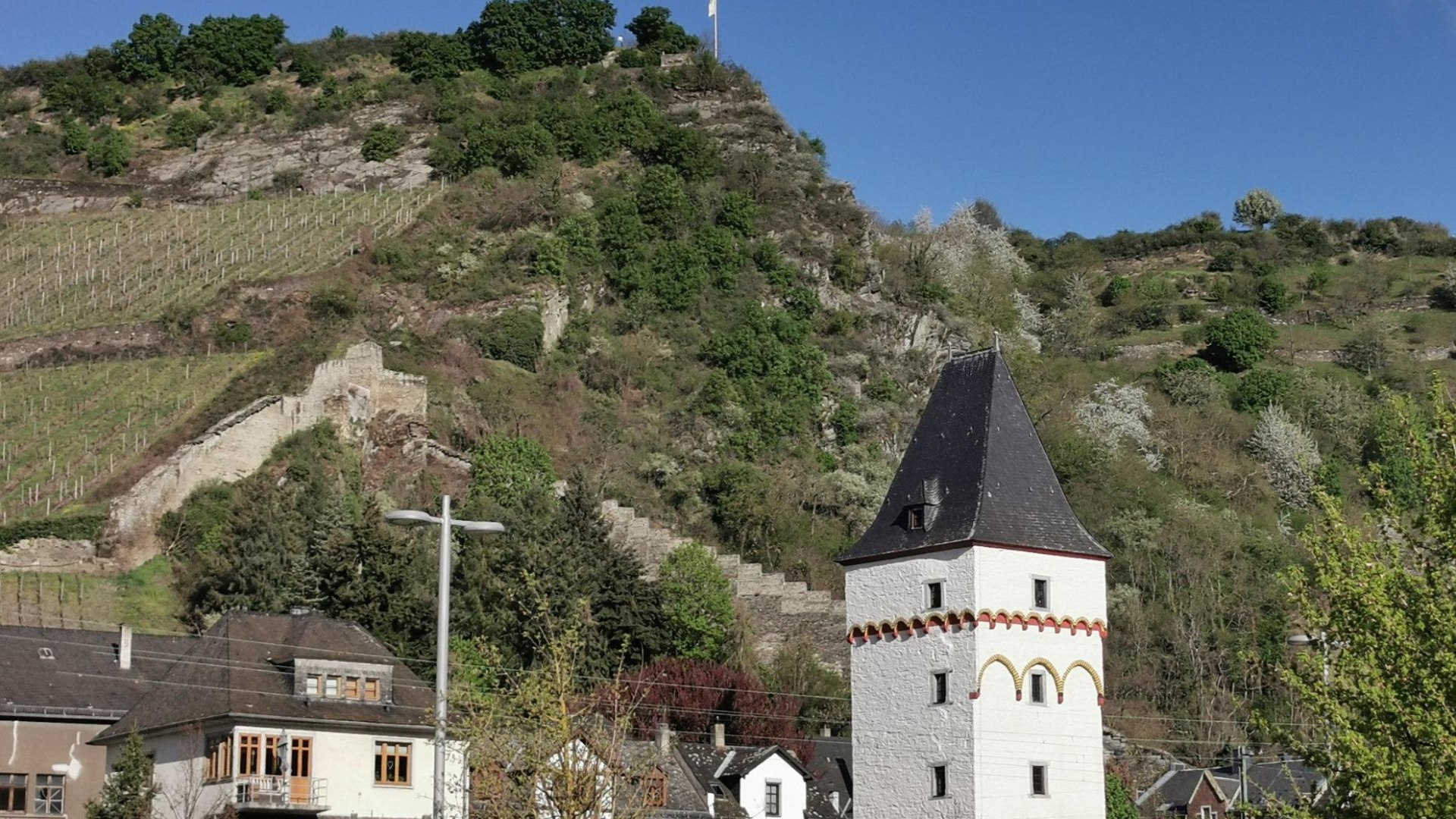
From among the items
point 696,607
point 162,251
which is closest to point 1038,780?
point 696,607

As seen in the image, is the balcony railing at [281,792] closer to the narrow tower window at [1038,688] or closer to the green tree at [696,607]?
the narrow tower window at [1038,688]

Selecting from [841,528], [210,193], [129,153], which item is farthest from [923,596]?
[129,153]

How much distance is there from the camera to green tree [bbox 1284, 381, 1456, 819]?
80.9 feet

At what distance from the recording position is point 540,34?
13100 centimetres

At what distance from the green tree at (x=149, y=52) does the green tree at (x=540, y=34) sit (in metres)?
19.9

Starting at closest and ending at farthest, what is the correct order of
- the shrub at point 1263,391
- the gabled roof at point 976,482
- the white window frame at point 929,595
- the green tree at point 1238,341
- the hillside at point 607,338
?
the white window frame at point 929,595
the gabled roof at point 976,482
the hillside at point 607,338
the shrub at point 1263,391
the green tree at point 1238,341

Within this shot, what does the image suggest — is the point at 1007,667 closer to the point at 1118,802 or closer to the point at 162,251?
the point at 1118,802

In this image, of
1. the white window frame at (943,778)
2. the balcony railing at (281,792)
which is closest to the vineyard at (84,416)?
the balcony railing at (281,792)

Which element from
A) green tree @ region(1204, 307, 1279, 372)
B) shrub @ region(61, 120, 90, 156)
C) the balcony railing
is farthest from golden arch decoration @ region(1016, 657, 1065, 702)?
shrub @ region(61, 120, 90, 156)

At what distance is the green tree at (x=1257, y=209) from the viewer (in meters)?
169

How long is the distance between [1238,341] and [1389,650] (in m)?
98.5

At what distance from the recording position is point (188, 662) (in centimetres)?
4906

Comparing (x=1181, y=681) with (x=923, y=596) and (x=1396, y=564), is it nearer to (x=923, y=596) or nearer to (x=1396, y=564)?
(x=923, y=596)

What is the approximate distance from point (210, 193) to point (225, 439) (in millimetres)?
52539
